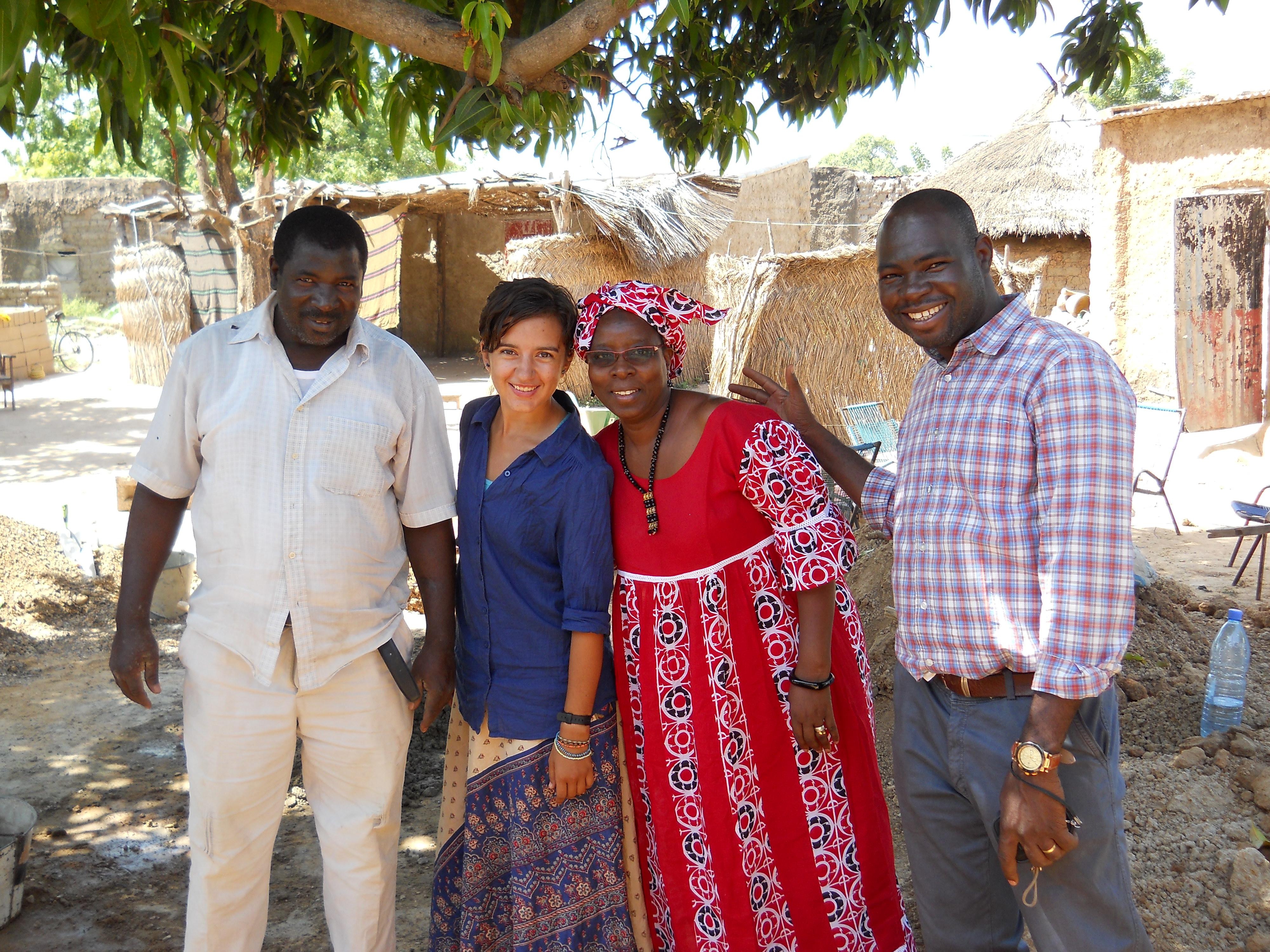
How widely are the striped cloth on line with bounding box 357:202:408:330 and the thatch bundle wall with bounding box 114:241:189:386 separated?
18.1 feet

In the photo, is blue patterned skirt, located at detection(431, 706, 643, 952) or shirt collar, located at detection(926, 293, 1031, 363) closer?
shirt collar, located at detection(926, 293, 1031, 363)

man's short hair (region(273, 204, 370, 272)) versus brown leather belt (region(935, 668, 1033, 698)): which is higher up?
man's short hair (region(273, 204, 370, 272))

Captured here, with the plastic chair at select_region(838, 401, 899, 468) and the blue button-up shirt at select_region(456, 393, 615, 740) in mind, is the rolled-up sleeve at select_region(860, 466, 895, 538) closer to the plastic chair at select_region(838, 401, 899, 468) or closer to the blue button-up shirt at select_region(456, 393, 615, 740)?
the blue button-up shirt at select_region(456, 393, 615, 740)

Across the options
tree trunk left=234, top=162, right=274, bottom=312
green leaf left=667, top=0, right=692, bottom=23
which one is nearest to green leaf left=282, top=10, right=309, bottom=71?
green leaf left=667, top=0, right=692, bottom=23

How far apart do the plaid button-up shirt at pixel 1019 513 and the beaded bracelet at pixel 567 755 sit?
753 mm

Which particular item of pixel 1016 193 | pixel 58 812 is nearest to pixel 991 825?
pixel 58 812

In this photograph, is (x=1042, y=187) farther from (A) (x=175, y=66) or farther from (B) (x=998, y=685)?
(A) (x=175, y=66)

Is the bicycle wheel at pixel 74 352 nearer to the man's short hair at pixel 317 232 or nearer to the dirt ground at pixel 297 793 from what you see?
the dirt ground at pixel 297 793

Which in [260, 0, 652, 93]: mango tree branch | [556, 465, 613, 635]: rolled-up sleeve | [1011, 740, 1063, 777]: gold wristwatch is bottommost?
[1011, 740, 1063, 777]: gold wristwatch

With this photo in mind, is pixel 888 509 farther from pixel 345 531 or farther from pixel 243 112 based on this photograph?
pixel 243 112

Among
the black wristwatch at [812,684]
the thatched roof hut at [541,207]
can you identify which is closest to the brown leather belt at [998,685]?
the black wristwatch at [812,684]

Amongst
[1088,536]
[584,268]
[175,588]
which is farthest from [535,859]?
[584,268]

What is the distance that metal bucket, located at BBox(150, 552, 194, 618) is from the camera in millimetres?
5324

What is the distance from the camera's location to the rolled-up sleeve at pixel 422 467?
2.29m
